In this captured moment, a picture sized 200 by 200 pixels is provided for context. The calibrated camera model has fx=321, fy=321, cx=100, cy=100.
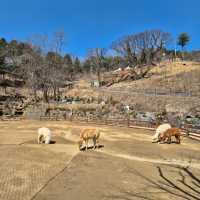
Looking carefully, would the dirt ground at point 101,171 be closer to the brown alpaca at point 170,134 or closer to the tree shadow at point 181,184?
the tree shadow at point 181,184

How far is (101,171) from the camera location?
47.1 ft

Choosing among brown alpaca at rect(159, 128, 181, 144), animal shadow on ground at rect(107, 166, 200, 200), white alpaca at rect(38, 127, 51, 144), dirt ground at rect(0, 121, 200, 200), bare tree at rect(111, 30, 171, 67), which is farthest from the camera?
bare tree at rect(111, 30, 171, 67)

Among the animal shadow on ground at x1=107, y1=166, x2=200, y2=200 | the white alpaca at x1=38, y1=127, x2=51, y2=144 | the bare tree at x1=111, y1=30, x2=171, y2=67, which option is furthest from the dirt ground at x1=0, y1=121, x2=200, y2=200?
the bare tree at x1=111, y1=30, x2=171, y2=67

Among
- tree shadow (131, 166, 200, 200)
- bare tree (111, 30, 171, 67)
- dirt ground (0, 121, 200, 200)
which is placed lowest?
tree shadow (131, 166, 200, 200)

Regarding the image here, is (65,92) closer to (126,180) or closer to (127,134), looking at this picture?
(127,134)

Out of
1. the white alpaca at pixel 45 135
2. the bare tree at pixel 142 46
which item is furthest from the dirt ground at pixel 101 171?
the bare tree at pixel 142 46

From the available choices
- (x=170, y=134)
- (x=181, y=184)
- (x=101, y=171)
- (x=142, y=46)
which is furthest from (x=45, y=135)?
(x=142, y=46)

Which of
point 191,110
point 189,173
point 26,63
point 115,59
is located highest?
point 115,59

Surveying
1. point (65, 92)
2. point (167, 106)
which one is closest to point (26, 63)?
point (65, 92)

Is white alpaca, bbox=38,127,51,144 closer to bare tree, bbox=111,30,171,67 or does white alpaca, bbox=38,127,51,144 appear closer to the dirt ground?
the dirt ground

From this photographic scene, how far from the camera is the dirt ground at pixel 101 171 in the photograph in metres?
11.5

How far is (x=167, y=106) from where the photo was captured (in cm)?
4281

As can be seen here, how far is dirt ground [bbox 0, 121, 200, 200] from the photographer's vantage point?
37.9 feet

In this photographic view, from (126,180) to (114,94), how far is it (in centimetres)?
4256
